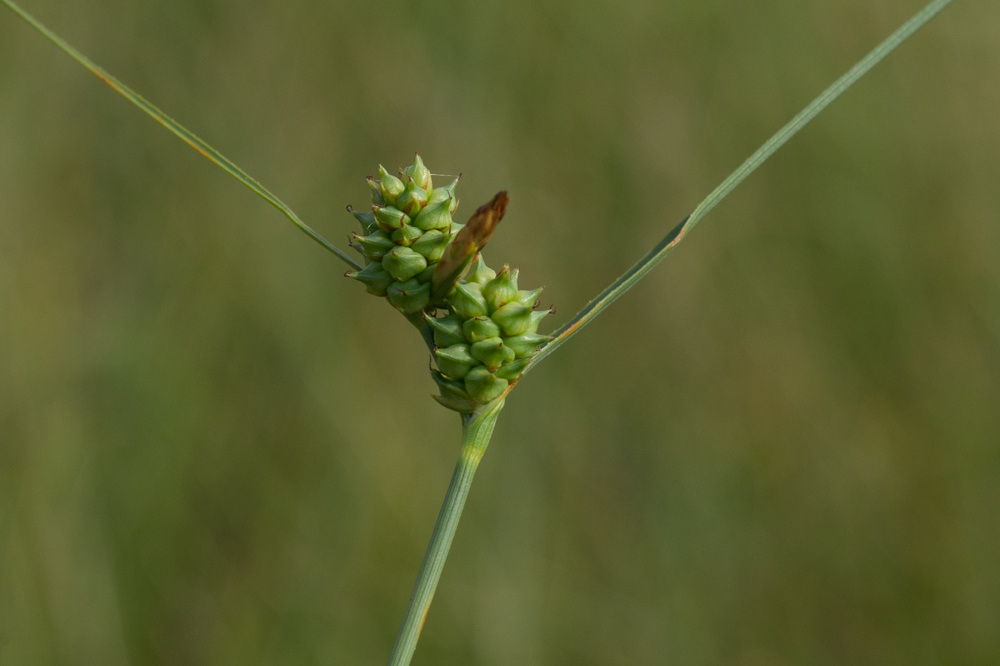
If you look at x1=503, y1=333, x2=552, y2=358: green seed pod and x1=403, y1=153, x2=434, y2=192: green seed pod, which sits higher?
x1=403, y1=153, x2=434, y2=192: green seed pod

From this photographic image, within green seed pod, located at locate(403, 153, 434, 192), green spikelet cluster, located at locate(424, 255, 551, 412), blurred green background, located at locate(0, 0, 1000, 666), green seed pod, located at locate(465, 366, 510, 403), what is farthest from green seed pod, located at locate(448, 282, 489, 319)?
blurred green background, located at locate(0, 0, 1000, 666)

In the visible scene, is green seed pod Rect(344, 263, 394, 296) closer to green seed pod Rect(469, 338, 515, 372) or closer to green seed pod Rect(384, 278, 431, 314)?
green seed pod Rect(384, 278, 431, 314)

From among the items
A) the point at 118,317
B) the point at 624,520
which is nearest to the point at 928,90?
the point at 624,520

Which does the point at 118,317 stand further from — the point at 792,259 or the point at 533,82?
the point at 792,259

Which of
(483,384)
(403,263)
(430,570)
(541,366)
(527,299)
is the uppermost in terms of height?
(403,263)

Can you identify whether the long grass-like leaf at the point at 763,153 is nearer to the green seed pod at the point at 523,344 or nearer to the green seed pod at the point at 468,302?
the green seed pod at the point at 523,344

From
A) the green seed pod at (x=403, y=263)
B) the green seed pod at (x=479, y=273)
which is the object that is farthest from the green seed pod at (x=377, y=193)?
the green seed pod at (x=479, y=273)

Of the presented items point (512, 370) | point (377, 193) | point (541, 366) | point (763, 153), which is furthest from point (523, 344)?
point (541, 366)

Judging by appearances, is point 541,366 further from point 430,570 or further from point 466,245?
point 430,570
